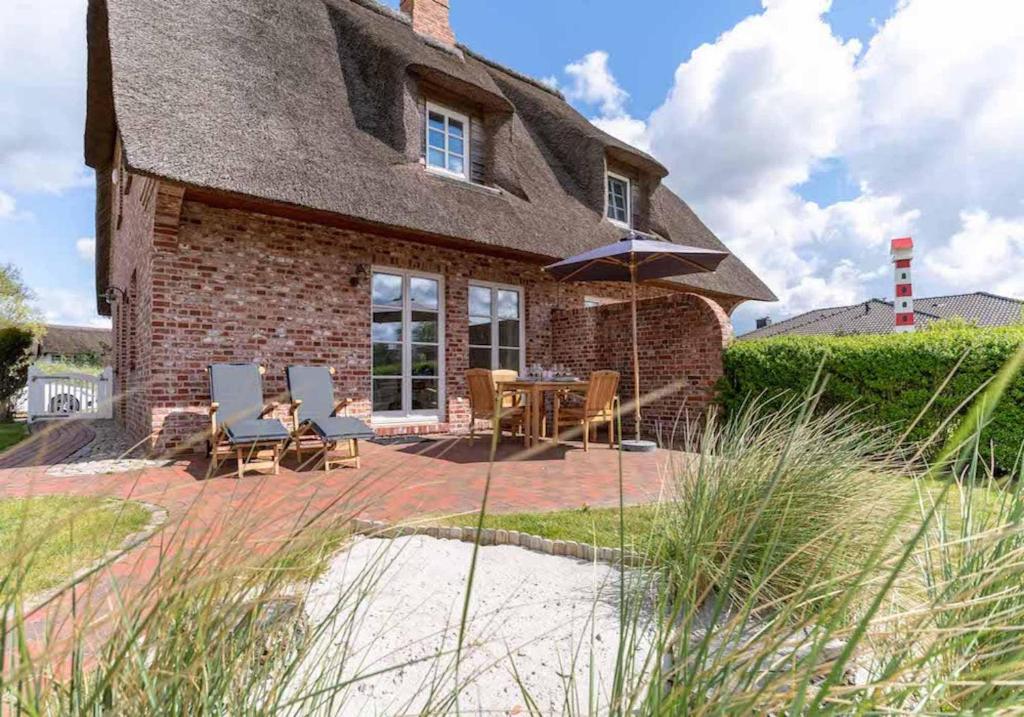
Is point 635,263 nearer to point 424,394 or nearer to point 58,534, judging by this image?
point 424,394

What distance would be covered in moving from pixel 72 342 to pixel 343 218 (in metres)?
34.8

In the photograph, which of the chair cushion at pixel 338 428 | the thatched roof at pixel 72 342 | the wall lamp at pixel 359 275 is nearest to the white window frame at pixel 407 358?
the wall lamp at pixel 359 275

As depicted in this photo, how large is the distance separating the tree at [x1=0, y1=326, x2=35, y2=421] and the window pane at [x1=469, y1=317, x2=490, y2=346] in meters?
10.0

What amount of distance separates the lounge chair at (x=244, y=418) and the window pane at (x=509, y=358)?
400cm

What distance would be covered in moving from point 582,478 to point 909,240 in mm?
8927

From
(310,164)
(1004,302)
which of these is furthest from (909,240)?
(1004,302)

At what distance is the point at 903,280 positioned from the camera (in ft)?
33.5

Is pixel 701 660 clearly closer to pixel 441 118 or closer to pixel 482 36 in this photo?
pixel 441 118

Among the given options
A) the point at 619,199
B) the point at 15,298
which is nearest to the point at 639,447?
the point at 619,199

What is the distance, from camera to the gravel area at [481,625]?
172cm

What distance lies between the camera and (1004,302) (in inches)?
1088

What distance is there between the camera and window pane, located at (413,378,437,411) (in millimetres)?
8242

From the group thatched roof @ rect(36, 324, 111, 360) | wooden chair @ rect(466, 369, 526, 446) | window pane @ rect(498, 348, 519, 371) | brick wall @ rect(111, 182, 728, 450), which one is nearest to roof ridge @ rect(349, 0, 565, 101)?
brick wall @ rect(111, 182, 728, 450)

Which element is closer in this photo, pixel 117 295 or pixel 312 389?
pixel 312 389
